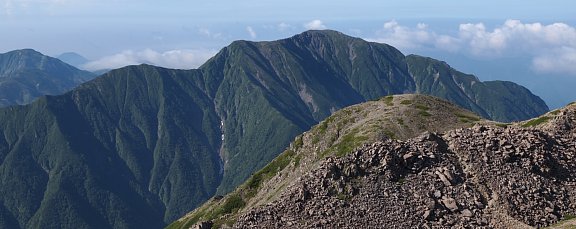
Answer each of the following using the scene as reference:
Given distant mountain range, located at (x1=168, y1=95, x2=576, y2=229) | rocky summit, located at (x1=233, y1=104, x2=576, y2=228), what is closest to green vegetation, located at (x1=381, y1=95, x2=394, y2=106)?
distant mountain range, located at (x1=168, y1=95, x2=576, y2=229)

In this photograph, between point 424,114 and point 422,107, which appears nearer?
point 424,114

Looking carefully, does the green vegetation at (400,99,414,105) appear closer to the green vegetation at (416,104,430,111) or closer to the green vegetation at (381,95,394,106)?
the green vegetation at (381,95,394,106)

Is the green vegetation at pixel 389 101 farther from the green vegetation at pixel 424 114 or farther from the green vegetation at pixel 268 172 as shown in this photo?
the green vegetation at pixel 268 172

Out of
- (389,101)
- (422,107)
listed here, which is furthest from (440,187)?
(389,101)

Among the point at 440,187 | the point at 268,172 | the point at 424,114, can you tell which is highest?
the point at 440,187

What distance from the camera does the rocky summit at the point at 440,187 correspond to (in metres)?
71.7

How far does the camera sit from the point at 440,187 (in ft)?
248

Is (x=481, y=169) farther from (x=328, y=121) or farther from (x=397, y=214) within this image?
(x=328, y=121)

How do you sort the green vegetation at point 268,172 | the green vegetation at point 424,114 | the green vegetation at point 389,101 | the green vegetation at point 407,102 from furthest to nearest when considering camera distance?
the green vegetation at point 389,101 → the green vegetation at point 407,102 → the green vegetation at point 268,172 → the green vegetation at point 424,114

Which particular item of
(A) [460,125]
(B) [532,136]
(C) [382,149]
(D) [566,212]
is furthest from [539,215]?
(A) [460,125]

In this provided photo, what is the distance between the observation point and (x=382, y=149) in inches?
3221

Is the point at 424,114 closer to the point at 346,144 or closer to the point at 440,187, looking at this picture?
the point at 346,144

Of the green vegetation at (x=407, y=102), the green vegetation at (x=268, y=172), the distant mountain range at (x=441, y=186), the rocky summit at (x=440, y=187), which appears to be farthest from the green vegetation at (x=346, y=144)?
the rocky summit at (x=440, y=187)

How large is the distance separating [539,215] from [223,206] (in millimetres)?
97552
